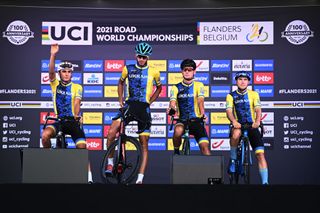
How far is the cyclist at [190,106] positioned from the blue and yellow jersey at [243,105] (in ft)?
1.45

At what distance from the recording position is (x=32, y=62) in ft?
30.1

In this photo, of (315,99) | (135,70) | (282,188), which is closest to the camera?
(282,188)

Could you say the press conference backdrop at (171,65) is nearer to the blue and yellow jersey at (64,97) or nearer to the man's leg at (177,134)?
the blue and yellow jersey at (64,97)

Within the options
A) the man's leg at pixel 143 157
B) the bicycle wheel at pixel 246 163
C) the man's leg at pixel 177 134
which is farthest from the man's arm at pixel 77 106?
the bicycle wheel at pixel 246 163

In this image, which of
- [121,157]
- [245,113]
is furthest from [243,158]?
[121,157]

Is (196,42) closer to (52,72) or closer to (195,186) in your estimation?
(52,72)

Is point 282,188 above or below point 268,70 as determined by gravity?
below

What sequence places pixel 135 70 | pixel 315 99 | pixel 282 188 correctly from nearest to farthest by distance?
pixel 282 188 → pixel 135 70 → pixel 315 99

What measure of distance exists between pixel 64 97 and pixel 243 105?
90.3 inches

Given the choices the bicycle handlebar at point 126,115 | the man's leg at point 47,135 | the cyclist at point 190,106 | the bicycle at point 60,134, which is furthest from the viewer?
the cyclist at point 190,106

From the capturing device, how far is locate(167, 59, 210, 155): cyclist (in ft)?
26.0

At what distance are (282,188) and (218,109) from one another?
5883 millimetres

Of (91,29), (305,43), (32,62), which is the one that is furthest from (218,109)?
(32,62)

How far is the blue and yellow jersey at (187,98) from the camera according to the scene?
809 cm
